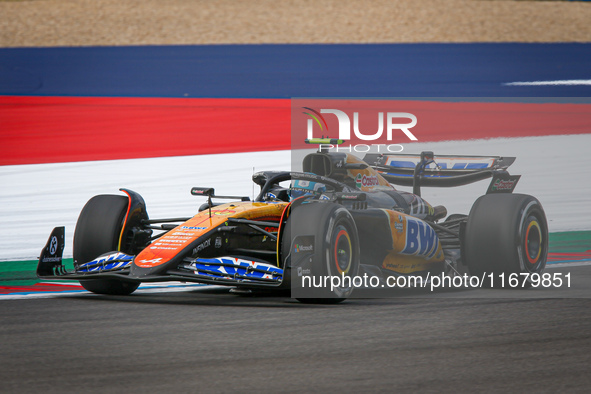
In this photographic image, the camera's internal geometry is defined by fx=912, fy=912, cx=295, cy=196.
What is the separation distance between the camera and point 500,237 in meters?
6.43

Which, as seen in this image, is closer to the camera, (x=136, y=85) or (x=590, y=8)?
(x=136, y=85)

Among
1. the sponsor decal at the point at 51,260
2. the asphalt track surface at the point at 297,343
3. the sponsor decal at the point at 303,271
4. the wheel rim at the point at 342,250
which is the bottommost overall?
the asphalt track surface at the point at 297,343

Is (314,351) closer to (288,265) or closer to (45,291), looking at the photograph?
(288,265)

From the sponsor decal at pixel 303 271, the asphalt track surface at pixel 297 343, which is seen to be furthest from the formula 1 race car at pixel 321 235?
the asphalt track surface at pixel 297 343

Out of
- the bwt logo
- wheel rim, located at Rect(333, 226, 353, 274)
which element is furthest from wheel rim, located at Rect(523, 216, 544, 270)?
wheel rim, located at Rect(333, 226, 353, 274)

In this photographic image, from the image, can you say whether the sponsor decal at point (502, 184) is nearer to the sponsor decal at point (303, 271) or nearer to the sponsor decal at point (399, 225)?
the sponsor decal at point (399, 225)

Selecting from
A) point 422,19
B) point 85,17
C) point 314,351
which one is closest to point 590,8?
point 422,19

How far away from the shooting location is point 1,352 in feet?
15.3

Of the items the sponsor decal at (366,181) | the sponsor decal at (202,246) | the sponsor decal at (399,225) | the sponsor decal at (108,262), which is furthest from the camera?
the sponsor decal at (366,181)

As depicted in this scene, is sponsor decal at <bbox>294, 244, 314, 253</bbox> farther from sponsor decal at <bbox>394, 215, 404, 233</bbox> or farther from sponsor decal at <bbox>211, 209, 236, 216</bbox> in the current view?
sponsor decal at <bbox>394, 215, 404, 233</bbox>

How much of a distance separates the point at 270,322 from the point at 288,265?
56 centimetres

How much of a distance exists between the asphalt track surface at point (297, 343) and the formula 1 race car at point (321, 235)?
0.23 metres

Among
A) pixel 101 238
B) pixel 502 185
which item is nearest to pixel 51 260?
pixel 101 238

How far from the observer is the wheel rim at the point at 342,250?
19.5ft
